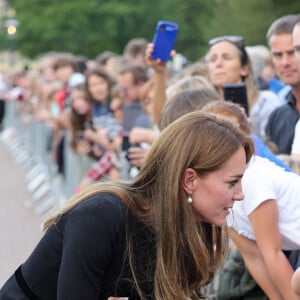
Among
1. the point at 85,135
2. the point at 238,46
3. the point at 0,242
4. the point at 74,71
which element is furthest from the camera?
the point at 74,71

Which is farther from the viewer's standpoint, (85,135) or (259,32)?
(259,32)

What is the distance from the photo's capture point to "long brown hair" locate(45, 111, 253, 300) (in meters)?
3.76

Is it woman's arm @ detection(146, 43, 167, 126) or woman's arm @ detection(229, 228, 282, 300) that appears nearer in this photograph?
woman's arm @ detection(229, 228, 282, 300)

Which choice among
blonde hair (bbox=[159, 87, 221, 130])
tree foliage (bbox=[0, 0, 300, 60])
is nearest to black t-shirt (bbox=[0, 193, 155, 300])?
blonde hair (bbox=[159, 87, 221, 130])

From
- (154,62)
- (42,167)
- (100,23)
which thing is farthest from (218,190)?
(100,23)

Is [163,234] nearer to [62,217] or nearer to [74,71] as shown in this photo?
[62,217]

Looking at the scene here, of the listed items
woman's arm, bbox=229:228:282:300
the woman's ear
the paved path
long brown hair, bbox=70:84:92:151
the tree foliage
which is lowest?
the tree foliage

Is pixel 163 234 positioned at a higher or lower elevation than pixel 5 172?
higher

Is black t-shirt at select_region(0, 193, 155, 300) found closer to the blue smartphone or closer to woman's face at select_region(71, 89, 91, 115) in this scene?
the blue smartphone

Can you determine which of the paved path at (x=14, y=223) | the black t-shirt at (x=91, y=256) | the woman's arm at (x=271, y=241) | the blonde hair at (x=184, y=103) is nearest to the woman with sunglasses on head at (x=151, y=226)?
the black t-shirt at (x=91, y=256)

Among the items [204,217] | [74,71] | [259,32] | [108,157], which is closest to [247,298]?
[204,217]

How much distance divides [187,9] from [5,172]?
29180mm

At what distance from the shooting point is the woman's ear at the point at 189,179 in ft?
12.3

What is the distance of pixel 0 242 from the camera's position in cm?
1216
